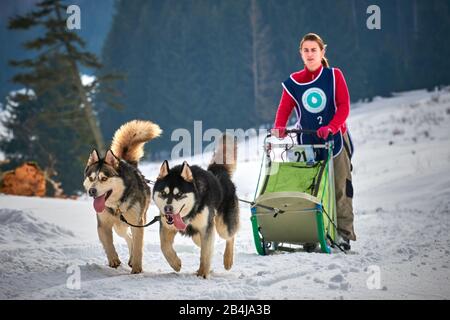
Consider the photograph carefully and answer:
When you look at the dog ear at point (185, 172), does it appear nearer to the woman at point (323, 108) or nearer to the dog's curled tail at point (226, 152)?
the dog's curled tail at point (226, 152)

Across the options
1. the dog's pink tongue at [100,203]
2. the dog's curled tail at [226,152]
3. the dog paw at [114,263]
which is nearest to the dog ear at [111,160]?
the dog's pink tongue at [100,203]

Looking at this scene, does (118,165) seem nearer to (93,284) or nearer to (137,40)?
(93,284)

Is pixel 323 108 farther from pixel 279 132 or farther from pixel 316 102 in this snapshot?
pixel 279 132

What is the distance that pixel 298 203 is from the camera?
5590mm

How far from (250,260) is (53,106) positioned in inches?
844

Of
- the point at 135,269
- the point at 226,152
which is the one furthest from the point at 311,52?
the point at 135,269

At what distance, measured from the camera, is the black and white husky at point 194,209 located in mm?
4645

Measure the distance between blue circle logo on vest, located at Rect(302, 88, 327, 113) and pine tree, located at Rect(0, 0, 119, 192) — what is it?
35.8 feet

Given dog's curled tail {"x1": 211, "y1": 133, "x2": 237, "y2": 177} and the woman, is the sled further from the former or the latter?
dog's curled tail {"x1": 211, "y1": 133, "x2": 237, "y2": 177}

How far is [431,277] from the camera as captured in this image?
4824 mm

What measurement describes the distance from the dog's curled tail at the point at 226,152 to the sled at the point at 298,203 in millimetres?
338

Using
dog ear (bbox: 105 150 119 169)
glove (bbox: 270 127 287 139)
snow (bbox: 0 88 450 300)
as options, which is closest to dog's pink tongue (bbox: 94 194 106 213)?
dog ear (bbox: 105 150 119 169)

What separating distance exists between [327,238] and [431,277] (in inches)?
49.5
